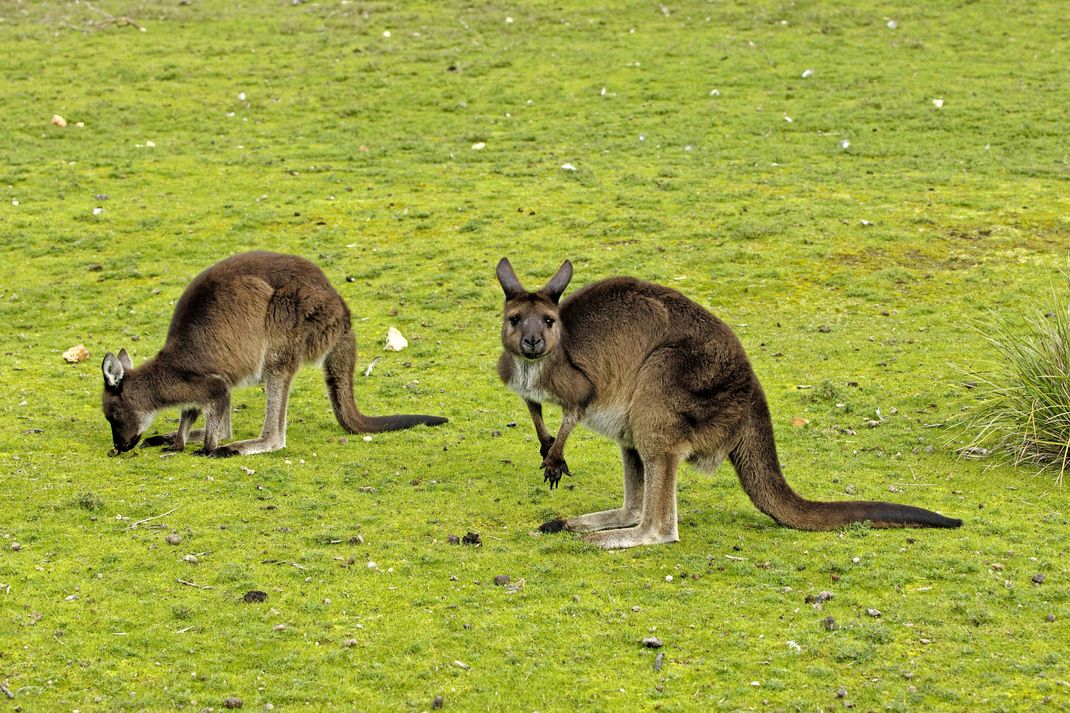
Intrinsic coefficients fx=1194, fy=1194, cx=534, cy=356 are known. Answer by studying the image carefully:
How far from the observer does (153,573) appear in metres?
6.13

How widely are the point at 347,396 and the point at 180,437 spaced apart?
120cm

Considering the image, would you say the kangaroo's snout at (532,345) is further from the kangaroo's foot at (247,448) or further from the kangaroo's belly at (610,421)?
the kangaroo's foot at (247,448)

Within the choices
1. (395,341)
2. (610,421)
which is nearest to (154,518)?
(610,421)

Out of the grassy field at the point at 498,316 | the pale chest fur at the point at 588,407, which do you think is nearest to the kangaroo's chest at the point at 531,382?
the pale chest fur at the point at 588,407

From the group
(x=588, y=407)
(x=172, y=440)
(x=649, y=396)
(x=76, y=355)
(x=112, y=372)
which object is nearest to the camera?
(x=649, y=396)

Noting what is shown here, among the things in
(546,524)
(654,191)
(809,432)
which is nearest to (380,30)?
(654,191)

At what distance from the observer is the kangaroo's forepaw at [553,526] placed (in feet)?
22.4

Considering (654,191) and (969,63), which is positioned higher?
(969,63)

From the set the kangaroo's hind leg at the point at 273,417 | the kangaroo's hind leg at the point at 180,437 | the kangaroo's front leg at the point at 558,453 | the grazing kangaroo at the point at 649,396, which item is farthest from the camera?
the kangaroo's hind leg at the point at 180,437

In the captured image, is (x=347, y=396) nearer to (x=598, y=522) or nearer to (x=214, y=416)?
(x=214, y=416)

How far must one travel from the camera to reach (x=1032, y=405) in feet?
26.1

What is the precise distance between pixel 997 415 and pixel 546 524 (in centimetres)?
338

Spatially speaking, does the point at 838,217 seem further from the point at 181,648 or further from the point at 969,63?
the point at 181,648

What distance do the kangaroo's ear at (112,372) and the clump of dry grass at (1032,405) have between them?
18.9ft
